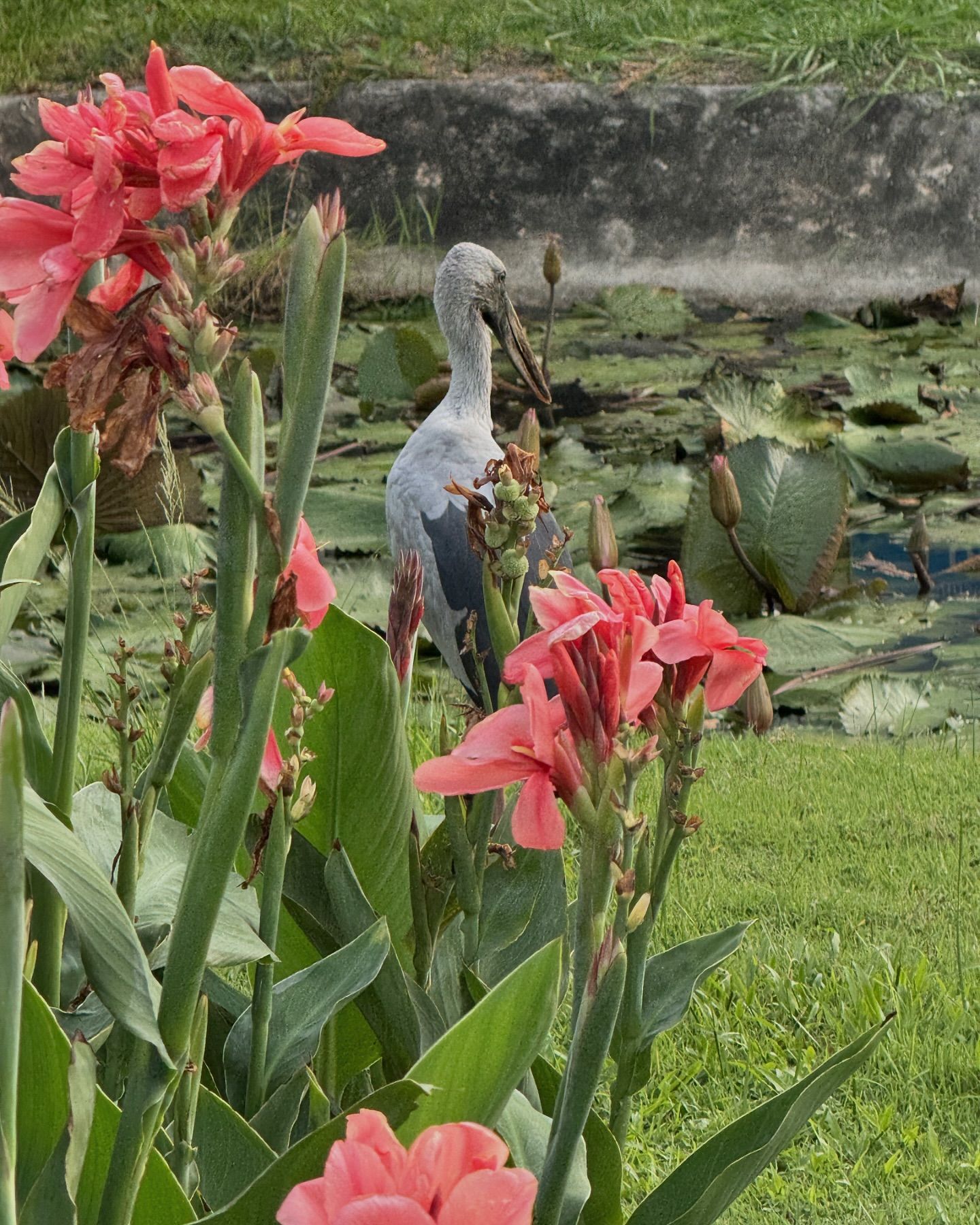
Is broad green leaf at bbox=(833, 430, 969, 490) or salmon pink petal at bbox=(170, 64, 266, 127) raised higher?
salmon pink petal at bbox=(170, 64, 266, 127)

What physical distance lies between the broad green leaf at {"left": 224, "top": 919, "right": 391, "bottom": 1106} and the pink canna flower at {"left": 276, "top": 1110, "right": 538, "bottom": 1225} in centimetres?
26

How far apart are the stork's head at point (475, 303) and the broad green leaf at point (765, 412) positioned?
0.62 metres

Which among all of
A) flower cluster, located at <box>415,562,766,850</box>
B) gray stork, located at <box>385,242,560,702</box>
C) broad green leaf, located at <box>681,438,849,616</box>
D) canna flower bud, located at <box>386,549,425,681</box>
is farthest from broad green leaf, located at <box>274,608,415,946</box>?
broad green leaf, located at <box>681,438,849,616</box>

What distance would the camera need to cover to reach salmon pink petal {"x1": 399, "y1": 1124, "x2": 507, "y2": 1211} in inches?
16.4

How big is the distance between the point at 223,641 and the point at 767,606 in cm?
245

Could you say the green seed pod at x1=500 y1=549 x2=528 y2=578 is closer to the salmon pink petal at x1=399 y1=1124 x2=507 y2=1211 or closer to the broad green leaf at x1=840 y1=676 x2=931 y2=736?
the salmon pink petal at x1=399 y1=1124 x2=507 y2=1211

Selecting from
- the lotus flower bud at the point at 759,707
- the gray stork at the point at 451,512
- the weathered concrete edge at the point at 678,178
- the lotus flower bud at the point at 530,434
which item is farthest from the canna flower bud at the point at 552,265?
the lotus flower bud at the point at 530,434

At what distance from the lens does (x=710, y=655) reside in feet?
2.05

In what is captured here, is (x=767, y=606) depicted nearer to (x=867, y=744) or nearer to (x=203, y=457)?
(x=867, y=744)

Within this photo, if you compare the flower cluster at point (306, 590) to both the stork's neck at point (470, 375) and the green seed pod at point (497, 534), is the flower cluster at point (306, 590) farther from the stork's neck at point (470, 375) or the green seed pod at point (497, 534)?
the stork's neck at point (470, 375)

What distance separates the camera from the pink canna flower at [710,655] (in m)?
0.60

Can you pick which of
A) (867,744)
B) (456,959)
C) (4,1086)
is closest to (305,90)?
(867,744)

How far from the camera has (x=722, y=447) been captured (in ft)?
11.5

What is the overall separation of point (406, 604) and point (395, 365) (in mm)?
3301
